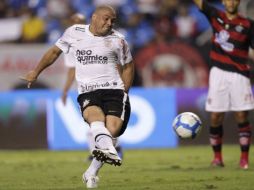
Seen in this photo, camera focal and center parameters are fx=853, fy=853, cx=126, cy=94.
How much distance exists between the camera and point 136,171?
12.7m

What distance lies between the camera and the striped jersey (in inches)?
517

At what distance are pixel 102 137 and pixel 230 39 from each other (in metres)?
4.30

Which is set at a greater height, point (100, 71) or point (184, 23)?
point (100, 71)

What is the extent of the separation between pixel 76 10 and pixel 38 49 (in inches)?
86.1

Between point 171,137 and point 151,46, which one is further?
point 151,46

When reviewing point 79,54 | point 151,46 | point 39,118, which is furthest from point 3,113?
point 79,54

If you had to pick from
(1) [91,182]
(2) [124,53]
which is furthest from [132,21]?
(1) [91,182]

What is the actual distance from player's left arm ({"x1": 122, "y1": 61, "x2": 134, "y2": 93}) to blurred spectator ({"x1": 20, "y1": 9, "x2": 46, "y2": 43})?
11515mm

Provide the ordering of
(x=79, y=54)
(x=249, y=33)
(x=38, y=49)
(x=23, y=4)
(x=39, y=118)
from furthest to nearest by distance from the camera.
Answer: (x=23, y=4)
(x=38, y=49)
(x=39, y=118)
(x=249, y=33)
(x=79, y=54)

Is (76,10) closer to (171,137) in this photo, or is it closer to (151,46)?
(151,46)

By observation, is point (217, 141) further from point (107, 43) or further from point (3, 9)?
point (3, 9)

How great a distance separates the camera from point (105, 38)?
10.3m

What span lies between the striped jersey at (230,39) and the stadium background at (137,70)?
5296 millimetres

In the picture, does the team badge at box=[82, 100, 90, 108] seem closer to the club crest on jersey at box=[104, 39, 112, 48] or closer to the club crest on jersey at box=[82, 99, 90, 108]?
the club crest on jersey at box=[82, 99, 90, 108]
